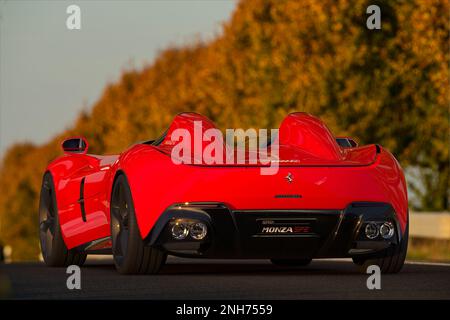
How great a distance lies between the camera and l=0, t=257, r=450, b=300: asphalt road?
847cm

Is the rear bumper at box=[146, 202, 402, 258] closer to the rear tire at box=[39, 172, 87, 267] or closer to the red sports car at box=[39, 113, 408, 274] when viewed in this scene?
the red sports car at box=[39, 113, 408, 274]

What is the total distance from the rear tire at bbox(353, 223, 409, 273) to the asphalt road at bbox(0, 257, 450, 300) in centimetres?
13

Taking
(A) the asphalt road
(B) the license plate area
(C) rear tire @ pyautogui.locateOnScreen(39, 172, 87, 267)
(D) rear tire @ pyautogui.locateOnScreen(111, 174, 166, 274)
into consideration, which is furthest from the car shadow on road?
(B) the license plate area

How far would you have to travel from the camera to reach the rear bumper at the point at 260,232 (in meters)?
9.64

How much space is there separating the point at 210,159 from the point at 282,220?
2.43 ft

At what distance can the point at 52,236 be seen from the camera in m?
12.6

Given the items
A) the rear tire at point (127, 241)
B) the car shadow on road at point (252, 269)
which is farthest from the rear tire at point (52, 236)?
the rear tire at point (127, 241)

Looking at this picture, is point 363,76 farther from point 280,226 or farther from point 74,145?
point 280,226

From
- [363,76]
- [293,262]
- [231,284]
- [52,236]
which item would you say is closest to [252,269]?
[293,262]

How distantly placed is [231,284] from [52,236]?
370cm

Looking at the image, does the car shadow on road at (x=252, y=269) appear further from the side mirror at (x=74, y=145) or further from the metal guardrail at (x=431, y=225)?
the metal guardrail at (x=431, y=225)
